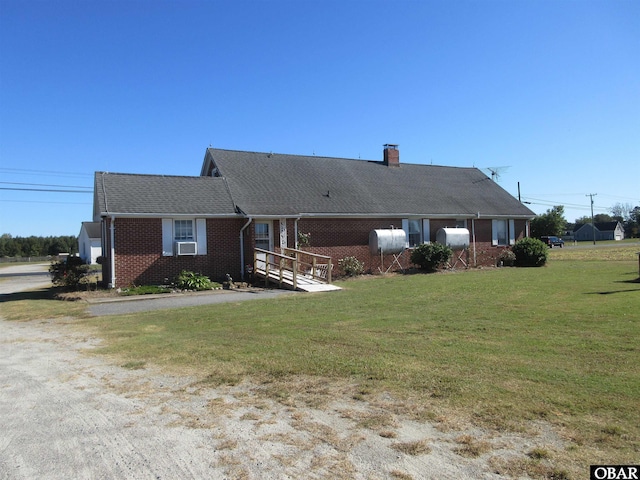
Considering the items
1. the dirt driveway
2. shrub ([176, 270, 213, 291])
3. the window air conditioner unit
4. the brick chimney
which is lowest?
the dirt driveway

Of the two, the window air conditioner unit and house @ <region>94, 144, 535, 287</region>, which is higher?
house @ <region>94, 144, 535, 287</region>

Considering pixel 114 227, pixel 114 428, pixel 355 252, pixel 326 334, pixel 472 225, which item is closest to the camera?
pixel 114 428

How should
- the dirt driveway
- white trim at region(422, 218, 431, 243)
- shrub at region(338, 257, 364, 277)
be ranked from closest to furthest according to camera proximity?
the dirt driveway
shrub at region(338, 257, 364, 277)
white trim at region(422, 218, 431, 243)

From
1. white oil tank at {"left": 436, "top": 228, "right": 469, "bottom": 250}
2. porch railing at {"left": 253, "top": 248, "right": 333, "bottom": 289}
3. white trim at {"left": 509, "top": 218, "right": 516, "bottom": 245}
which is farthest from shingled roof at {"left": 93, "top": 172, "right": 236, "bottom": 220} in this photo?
white trim at {"left": 509, "top": 218, "right": 516, "bottom": 245}

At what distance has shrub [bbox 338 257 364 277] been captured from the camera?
21.5 metres

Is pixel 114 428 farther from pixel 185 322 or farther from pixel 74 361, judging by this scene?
pixel 185 322

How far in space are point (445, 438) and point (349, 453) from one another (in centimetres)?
85

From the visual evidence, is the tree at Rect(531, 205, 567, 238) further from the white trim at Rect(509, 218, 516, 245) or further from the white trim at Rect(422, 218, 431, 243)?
the white trim at Rect(422, 218, 431, 243)

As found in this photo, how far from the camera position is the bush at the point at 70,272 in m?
18.3

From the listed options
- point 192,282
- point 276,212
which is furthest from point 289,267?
point 192,282

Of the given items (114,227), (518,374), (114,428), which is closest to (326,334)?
(518,374)

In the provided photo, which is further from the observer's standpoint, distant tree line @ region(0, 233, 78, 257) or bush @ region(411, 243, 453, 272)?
distant tree line @ region(0, 233, 78, 257)

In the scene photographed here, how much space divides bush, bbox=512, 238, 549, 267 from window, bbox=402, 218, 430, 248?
20.0 ft

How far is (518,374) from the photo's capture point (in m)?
5.67
